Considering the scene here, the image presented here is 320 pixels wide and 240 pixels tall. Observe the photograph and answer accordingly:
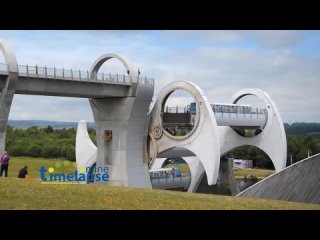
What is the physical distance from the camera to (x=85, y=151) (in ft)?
168

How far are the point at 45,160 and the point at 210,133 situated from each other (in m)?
54.3

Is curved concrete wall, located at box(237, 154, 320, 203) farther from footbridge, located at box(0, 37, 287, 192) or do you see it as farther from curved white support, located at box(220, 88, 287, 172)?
curved white support, located at box(220, 88, 287, 172)

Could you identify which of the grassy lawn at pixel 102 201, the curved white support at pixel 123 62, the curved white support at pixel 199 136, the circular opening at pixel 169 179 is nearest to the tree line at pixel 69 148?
the circular opening at pixel 169 179

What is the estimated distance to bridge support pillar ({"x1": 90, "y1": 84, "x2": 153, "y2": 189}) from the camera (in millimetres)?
41281

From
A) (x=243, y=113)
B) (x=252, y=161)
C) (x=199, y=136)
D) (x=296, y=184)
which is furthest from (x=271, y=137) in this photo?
(x=252, y=161)

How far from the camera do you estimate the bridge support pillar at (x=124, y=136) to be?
1625 inches

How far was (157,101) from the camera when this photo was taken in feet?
141

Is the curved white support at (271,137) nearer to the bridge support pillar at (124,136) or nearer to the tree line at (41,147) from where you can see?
the bridge support pillar at (124,136)

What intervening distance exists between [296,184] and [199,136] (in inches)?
923

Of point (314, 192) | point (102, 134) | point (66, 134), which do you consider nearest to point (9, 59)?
point (102, 134)

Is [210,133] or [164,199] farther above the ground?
[210,133]

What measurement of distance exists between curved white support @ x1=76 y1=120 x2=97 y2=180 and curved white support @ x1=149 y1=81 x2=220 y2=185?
9.99 m

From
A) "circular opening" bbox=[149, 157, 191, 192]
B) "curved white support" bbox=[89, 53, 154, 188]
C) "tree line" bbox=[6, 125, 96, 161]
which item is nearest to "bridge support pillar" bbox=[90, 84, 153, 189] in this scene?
"curved white support" bbox=[89, 53, 154, 188]

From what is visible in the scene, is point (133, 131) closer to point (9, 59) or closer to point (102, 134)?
point (102, 134)
